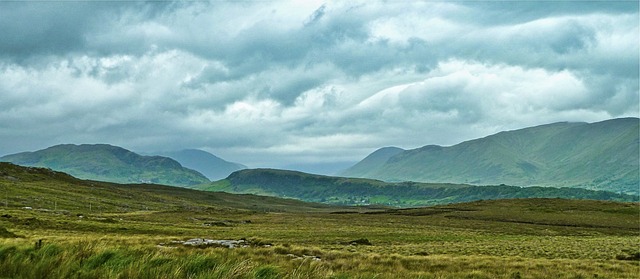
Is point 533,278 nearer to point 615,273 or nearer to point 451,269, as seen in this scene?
point 451,269

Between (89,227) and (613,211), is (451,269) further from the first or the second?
(613,211)

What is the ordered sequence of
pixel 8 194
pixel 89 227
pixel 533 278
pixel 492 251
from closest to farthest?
pixel 533 278 < pixel 492 251 < pixel 89 227 < pixel 8 194

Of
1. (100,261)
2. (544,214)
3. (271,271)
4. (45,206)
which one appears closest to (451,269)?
(271,271)

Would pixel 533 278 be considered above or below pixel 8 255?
below

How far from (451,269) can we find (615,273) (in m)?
10.2

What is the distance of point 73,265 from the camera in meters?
9.84

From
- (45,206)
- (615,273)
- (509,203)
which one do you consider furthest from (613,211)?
(45,206)

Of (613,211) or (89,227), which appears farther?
(613,211)

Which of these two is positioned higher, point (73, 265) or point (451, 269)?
point (73, 265)

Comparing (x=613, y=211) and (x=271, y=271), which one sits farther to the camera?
(x=613, y=211)

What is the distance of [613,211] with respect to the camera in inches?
5940

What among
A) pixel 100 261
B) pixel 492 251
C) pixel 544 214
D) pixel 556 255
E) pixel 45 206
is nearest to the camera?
pixel 100 261

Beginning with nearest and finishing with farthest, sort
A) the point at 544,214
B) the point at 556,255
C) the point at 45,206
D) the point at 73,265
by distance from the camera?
the point at 73,265
the point at 556,255
the point at 45,206
the point at 544,214

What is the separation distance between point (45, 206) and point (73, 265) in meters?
127
